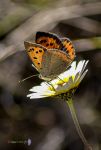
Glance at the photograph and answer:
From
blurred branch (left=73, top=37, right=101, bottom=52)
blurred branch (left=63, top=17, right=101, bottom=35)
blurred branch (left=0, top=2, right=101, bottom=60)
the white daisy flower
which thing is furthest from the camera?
blurred branch (left=63, top=17, right=101, bottom=35)

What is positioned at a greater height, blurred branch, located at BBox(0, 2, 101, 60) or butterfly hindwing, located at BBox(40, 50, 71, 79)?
blurred branch, located at BBox(0, 2, 101, 60)

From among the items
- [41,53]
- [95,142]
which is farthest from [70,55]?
[95,142]

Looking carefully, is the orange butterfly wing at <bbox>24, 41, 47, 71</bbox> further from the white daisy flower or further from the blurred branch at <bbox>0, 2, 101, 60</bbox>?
the blurred branch at <bbox>0, 2, 101, 60</bbox>

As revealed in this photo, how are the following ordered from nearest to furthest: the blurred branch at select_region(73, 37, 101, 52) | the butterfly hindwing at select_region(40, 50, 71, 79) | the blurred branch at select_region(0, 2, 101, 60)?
1. the butterfly hindwing at select_region(40, 50, 71, 79)
2. the blurred branch at select_region(73, 37, 101, 52)
3. the blurred branch at select_region(0, 2, 101, 60)

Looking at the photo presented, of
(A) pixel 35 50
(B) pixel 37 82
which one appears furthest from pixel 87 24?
(A) pixel 35 50

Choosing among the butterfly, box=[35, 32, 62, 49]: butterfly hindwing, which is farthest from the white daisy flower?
box=[35, 32, 62, 49]: butterfly hindwing

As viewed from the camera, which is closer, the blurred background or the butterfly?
the butterfly

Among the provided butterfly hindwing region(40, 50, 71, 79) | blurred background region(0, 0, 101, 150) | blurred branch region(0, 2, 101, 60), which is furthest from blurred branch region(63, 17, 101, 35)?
butterfly hindwing region(40, 50, 71, 79)

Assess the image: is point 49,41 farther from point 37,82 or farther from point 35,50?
point 37,82
